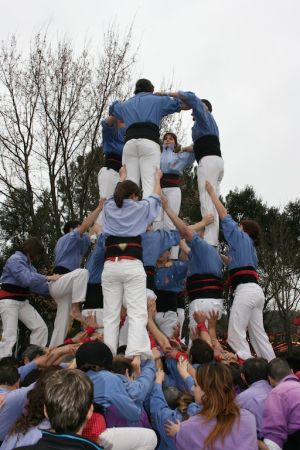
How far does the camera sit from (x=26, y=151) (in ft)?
59.9

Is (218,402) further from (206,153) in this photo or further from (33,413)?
(206,153)

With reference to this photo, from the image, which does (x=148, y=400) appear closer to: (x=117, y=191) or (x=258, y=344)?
(x=117, y=191)

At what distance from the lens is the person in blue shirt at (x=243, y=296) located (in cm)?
769

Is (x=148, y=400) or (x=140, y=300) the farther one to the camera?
(x=140, y=300)

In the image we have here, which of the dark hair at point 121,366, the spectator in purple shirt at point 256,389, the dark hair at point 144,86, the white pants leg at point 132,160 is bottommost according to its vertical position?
the spectator in purple shirt at point 256,389

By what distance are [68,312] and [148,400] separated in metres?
4.61

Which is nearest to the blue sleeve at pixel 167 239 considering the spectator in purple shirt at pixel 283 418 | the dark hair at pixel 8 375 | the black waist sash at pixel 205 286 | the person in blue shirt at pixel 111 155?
the black waist sash at pixel 205 286

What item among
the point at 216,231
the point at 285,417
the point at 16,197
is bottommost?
the point at 285,417

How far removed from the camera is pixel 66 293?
8.64m

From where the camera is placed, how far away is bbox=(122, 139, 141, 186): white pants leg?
8445 mm

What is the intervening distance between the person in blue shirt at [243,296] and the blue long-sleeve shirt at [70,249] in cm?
252

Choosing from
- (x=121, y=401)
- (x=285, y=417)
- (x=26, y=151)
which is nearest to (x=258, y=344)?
(x=285, y=417)

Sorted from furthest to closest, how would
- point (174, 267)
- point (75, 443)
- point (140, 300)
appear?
point (174, 267) < point (140, 300) < point (75, 443)

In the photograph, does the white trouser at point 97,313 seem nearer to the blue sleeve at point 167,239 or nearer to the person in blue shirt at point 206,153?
the blue sleeve at point 167,239
